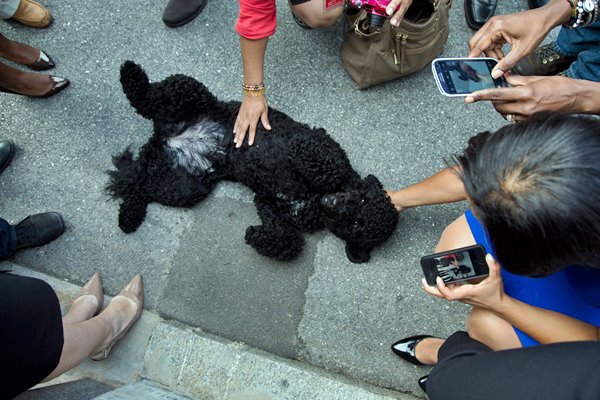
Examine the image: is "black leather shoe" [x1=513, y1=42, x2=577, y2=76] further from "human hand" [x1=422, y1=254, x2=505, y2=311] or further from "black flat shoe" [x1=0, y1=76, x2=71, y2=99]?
"black flat shoe" [x1=0, y1=76, x2=71, y2=99]

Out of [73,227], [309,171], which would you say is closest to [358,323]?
[309,171]

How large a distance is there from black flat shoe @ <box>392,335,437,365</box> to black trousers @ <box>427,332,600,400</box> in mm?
843

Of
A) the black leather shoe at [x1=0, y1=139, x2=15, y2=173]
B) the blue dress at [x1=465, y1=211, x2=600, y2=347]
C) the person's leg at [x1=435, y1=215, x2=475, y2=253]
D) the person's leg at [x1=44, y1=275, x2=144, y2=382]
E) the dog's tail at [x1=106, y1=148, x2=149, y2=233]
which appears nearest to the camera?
the blue dress at [x1=465, y1=211, x2=600, y2=347]

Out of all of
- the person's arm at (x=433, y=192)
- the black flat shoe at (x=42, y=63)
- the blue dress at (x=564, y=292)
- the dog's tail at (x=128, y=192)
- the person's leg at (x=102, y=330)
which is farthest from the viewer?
the black flat shoe at (x=42, y=63)

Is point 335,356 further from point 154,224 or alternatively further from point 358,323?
point 154,224

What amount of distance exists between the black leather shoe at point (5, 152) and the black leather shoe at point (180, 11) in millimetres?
1137

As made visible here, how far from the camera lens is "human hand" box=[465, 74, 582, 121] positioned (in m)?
1.52

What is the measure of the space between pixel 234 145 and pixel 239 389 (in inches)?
46.5

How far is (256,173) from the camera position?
232cm

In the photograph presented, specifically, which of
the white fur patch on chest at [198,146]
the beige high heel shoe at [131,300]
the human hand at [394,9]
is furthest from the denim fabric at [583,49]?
the beige high heel shoe at [131,300]

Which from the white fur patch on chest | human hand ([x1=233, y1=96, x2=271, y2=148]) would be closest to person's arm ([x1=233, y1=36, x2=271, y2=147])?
human hand ([x1=233, y1=96, x2=271, y2=148])

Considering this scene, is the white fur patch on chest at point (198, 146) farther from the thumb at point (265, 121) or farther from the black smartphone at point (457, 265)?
the black smartphone at point (457, 265)

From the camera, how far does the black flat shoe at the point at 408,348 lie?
2275 millimetres

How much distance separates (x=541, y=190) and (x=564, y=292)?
2.24ft
